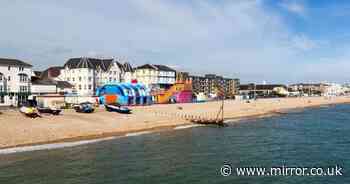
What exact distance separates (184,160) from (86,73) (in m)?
83.0

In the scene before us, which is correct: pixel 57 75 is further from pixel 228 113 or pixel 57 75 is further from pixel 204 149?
pixel 204 149

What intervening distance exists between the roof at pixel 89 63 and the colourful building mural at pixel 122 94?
940 inches

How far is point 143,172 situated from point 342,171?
1448 centimetres

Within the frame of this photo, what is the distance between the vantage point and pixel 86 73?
112 m

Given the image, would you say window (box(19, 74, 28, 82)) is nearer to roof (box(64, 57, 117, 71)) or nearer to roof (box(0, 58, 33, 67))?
roof (box(0, 58, 33, 67))

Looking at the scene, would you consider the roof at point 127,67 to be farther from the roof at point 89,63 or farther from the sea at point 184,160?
the sea at point 184,160

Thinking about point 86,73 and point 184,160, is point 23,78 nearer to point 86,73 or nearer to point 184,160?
point 86,73

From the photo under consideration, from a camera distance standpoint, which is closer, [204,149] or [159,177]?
[159,177]

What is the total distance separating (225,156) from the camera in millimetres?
35625

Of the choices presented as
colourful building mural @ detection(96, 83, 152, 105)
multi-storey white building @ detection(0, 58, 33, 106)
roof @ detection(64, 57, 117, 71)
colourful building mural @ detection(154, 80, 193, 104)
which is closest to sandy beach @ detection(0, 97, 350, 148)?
colourful building mural @ detection(96, 83, 152, 105)

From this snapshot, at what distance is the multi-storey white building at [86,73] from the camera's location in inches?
4417

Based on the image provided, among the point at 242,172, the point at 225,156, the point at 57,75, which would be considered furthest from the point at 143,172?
the point at 57,75

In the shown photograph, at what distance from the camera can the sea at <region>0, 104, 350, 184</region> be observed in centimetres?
2738

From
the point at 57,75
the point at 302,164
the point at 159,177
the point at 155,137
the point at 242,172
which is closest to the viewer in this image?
the point at 159,177
